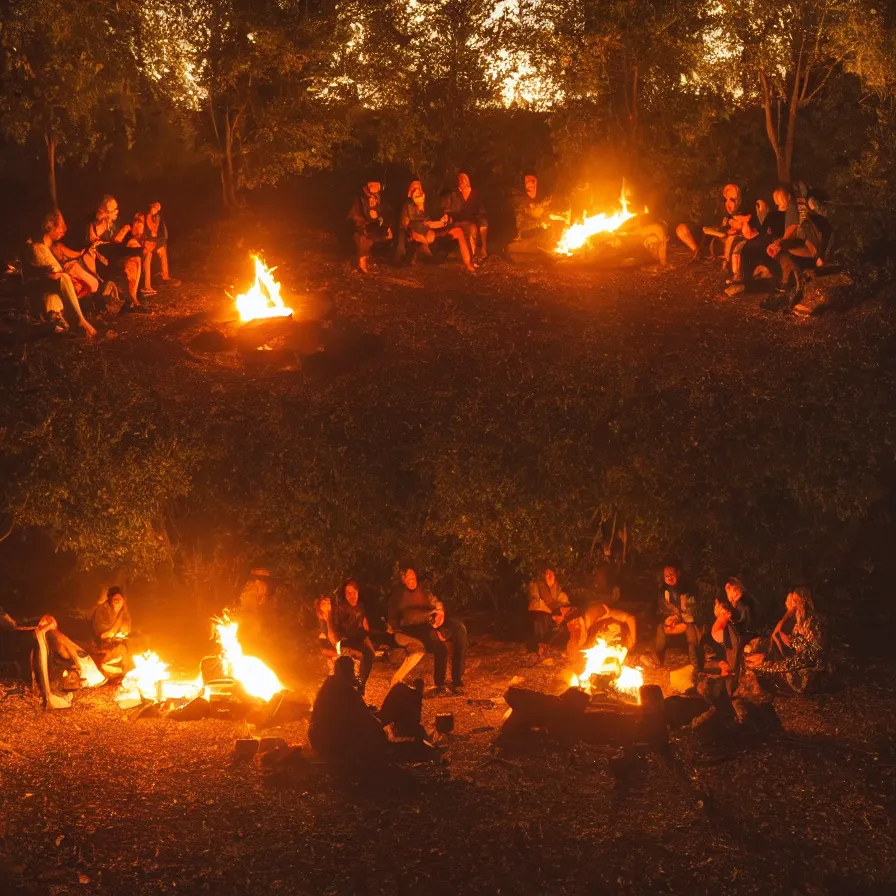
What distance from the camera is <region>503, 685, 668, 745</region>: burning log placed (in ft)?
34.6

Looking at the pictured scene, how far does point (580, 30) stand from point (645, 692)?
12.7 metres

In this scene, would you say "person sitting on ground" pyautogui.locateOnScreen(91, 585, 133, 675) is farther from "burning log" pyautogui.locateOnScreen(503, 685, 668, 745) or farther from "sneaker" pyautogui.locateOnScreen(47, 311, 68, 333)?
"burning log" pyautogui.locateOnScreen(503, 685, 668, 745)

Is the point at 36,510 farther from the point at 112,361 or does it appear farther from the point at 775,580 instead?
the point at 775,580

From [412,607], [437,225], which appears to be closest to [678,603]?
[412,607]

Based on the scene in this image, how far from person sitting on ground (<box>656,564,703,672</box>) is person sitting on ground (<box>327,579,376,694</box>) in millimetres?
3219

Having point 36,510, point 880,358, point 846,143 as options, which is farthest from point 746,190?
point 36,510

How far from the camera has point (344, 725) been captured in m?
10.4

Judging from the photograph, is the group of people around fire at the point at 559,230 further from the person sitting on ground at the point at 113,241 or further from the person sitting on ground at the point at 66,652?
the person sitting on ground at the point at 66,652

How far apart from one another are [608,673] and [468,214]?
8.67 metres

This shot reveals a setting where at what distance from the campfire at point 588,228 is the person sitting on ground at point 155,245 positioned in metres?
6.09

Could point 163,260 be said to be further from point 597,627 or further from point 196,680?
point 597,627

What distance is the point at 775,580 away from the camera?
44.4 feet

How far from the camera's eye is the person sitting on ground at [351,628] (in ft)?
39.6

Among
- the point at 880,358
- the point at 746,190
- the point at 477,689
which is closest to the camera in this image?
the point at 477,689
